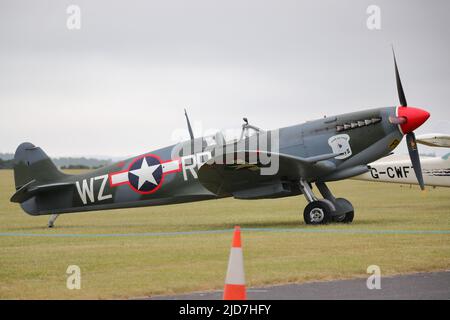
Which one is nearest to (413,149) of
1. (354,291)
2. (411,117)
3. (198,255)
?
(411,117)

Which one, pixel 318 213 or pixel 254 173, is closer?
pixel 318 213

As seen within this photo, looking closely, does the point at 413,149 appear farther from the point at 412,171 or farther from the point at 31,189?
the point at 31,189

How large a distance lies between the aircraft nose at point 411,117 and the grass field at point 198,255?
204cm

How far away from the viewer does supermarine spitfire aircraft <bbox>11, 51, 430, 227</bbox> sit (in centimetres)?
1676

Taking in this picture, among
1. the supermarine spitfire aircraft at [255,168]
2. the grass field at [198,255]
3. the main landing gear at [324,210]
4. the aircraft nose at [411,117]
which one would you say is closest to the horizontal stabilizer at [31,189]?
the supermarine spitfire aircraft at [255,168]

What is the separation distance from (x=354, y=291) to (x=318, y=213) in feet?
26.6

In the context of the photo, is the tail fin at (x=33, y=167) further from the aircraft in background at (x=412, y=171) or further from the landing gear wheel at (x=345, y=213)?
the aircraft in background at (x=412, y=171)

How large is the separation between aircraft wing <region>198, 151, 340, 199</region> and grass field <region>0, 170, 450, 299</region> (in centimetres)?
80

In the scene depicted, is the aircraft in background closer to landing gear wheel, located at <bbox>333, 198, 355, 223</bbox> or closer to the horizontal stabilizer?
landing gear wheel, located at <bbox>333, 198, 355, 223</bbox>

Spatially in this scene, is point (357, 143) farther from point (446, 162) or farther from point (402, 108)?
point (446, 162)

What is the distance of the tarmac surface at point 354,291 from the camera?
8.20 m

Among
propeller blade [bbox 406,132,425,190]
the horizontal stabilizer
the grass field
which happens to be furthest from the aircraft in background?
the horizontal stabilizer

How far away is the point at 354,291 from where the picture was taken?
8594 millimetres
